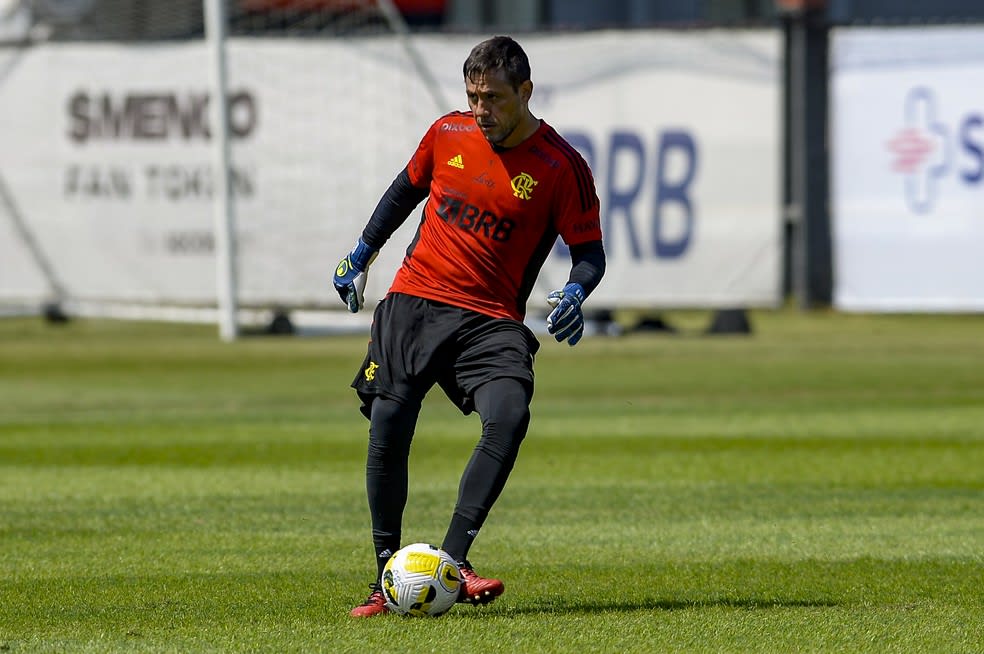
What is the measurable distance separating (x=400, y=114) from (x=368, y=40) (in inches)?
41.1

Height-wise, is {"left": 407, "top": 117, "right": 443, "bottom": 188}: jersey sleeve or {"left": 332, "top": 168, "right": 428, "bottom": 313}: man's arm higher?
{"left": 407, "top": 117, "right": 443, "bottom": 188}: jersey sleeve

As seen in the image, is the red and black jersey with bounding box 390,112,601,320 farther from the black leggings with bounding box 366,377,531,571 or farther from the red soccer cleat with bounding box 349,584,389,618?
the red soccer cleat with bounding box 349,584,389,618

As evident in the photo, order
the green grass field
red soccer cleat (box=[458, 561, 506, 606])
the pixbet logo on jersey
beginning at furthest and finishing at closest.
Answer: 1. the pixbet logo on jersey
2. red soccer cleat (box=[458, 561, 506, 606])
3. the green grass field

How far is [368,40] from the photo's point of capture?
2184cm

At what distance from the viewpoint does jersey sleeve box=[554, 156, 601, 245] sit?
22.6 feet

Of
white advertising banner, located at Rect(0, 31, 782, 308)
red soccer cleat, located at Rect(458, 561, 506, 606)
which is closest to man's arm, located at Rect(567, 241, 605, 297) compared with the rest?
red soccer cleat, located at Rect(458, 561, 506, 606)

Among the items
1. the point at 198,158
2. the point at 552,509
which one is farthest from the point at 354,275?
the point at 198,158

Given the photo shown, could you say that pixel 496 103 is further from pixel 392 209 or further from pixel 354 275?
pixel 354 275

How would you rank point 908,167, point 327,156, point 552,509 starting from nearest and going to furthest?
point 552,509 < point 908,167 < point 327,156

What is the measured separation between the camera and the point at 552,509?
31.9ft

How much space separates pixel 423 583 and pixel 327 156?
15.7 metres

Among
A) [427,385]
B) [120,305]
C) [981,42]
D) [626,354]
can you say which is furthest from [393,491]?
[120,305]

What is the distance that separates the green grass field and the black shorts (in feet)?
2.76

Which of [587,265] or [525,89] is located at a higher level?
[525,89]
